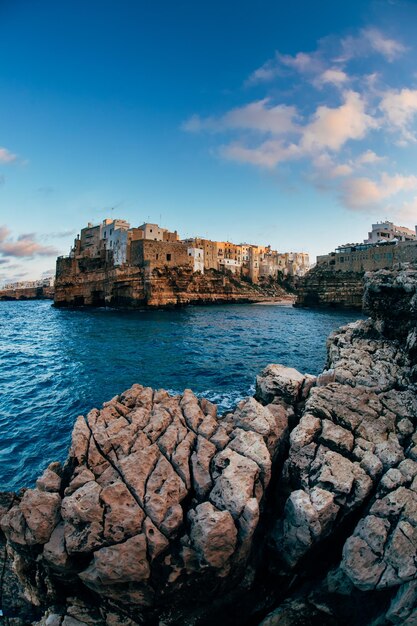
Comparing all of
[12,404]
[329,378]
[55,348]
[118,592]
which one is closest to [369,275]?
[329,378]

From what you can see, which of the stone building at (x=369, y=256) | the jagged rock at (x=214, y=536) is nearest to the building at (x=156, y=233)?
the stone building at (x=369, y=256)

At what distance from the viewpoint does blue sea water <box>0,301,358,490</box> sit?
15.3 m

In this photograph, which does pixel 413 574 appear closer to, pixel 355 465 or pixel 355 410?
pixel 355 465

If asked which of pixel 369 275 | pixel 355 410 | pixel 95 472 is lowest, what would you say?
pixel 95 472

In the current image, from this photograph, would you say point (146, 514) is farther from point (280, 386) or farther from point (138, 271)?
point (138, 271)

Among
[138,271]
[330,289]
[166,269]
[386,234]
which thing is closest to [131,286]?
[138,271]


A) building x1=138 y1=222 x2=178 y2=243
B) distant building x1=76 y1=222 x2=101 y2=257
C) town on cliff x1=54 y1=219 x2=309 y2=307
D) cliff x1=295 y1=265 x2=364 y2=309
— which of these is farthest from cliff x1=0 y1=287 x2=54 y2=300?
cliff x1=295 y1=265 x2=364 y2=309

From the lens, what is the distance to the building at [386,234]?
286ft

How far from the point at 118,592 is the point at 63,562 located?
120 centimetres

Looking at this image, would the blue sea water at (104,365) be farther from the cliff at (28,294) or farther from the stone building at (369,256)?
the cliff at (28,294)

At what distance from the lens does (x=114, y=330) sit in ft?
147

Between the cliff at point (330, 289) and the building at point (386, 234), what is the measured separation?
15078mm

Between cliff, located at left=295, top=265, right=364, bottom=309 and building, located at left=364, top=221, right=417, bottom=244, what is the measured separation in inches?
594

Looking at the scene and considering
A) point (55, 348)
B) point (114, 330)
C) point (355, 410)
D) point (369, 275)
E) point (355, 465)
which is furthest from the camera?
point (114, 330)
